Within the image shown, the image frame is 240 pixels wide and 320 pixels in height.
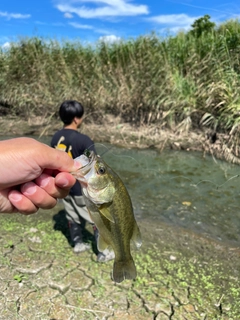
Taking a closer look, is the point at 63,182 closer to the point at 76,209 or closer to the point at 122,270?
the point at 122,270

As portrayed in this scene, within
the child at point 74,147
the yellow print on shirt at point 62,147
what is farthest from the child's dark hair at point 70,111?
the yellow print on shirt at point 62,147

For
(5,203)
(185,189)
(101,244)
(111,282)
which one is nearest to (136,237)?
(101,244)

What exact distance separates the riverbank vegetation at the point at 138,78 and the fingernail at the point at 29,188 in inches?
253

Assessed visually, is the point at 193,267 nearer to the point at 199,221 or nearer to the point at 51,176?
the point at 199,221

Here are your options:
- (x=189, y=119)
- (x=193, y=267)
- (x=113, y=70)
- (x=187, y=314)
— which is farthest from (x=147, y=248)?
(x=113, y=70)

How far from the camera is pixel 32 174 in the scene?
1.85 m

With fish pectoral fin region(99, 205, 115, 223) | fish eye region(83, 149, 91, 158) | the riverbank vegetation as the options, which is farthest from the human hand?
the riverbank vegetation

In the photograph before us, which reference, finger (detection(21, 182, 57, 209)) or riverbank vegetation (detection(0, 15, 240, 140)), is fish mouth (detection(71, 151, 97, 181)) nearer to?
finger (detection(21, 182, 57, 209))

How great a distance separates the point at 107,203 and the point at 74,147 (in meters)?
2.15

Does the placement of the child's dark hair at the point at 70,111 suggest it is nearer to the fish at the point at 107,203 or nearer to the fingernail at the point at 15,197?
the fingernail at the point at 15,197

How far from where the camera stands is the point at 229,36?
8188mm

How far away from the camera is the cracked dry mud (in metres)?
2.89

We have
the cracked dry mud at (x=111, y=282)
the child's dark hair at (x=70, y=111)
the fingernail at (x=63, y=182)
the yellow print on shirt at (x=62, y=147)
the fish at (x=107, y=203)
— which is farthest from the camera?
the child's dark hair at (x=70, y=111)

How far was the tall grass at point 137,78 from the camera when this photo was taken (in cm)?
818
